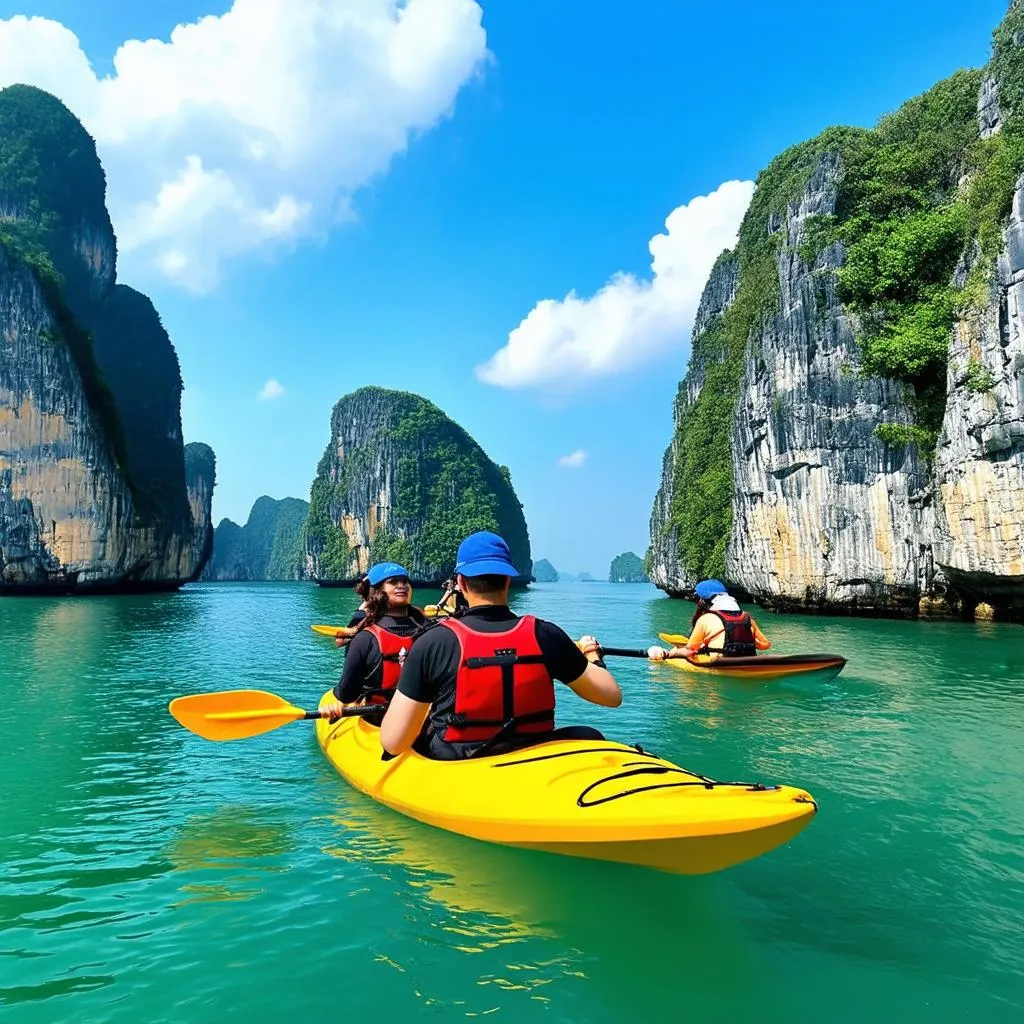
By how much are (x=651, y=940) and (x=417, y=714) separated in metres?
1.57

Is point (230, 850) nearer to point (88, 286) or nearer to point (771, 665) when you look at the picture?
point (771, 665)

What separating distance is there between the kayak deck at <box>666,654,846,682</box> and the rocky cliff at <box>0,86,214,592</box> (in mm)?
44801

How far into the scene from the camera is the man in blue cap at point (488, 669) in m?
3.74

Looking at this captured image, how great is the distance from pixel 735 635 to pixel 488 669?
810 centimetres

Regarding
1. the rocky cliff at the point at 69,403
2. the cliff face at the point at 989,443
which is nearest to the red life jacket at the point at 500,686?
the cliff face at the point at 989,443

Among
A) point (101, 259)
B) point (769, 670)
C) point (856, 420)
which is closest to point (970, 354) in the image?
point (856, 420)

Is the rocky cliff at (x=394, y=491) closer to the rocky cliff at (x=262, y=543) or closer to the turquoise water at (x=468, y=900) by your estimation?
the rocky cliff at (x=262, y=543)

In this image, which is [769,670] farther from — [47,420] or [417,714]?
[47,420]

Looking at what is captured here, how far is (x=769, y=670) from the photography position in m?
10.6

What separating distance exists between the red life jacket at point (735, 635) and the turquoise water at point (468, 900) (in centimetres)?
296

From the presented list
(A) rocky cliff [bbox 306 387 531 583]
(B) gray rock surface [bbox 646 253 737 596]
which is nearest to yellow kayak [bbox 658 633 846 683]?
(B) gray rock surface [bbox 646 253 737 596]

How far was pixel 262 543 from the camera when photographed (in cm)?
18225

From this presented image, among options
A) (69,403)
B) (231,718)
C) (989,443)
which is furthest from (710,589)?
(69,403)

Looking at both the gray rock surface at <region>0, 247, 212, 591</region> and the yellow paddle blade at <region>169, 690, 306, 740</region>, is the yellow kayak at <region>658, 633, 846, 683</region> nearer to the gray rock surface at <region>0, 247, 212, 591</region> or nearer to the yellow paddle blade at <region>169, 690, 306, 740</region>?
the yellow paddle blade at <region>169, 690, 306, 740</region>
